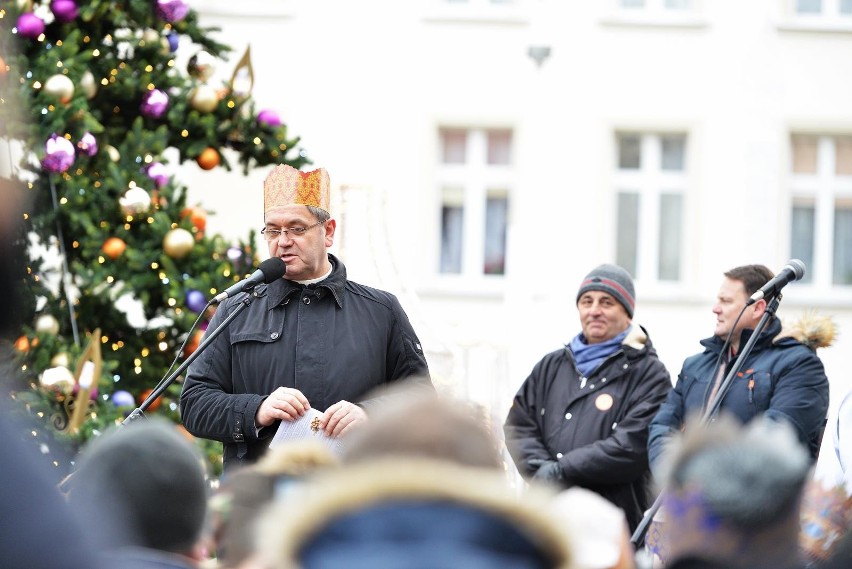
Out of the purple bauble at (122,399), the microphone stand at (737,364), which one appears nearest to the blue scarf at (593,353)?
the microphone stand at (737,364)

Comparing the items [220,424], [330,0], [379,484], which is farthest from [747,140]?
[379,484]

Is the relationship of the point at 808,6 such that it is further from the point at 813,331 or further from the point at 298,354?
the point at 298,354

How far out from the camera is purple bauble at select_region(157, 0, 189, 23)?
33.6 feet

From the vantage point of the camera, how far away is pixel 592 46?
1884 centimetres

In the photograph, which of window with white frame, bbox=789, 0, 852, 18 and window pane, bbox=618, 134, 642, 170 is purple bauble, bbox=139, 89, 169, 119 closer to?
window pane, bbox=618, 134, 642, 170

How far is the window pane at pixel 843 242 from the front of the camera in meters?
19.6

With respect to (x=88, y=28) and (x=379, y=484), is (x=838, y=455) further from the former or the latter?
(x=88, y=28)

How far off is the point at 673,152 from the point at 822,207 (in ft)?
6.53

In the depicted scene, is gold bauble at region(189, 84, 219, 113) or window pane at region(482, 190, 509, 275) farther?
window pane at region(482, 190, 509, 275)

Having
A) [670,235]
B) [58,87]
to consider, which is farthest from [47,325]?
[670,235]

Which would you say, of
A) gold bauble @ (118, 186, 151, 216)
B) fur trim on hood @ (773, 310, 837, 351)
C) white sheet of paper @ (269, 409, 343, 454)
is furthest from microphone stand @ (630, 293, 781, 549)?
gold bauble @ (118, 186, 151, 216)

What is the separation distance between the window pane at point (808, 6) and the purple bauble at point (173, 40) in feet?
36.1

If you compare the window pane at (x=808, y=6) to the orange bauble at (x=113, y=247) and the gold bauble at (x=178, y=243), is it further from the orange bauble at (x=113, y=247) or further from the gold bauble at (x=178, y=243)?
the orange bauble at (x=113, y=247)

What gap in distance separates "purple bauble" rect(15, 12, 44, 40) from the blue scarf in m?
4.07
